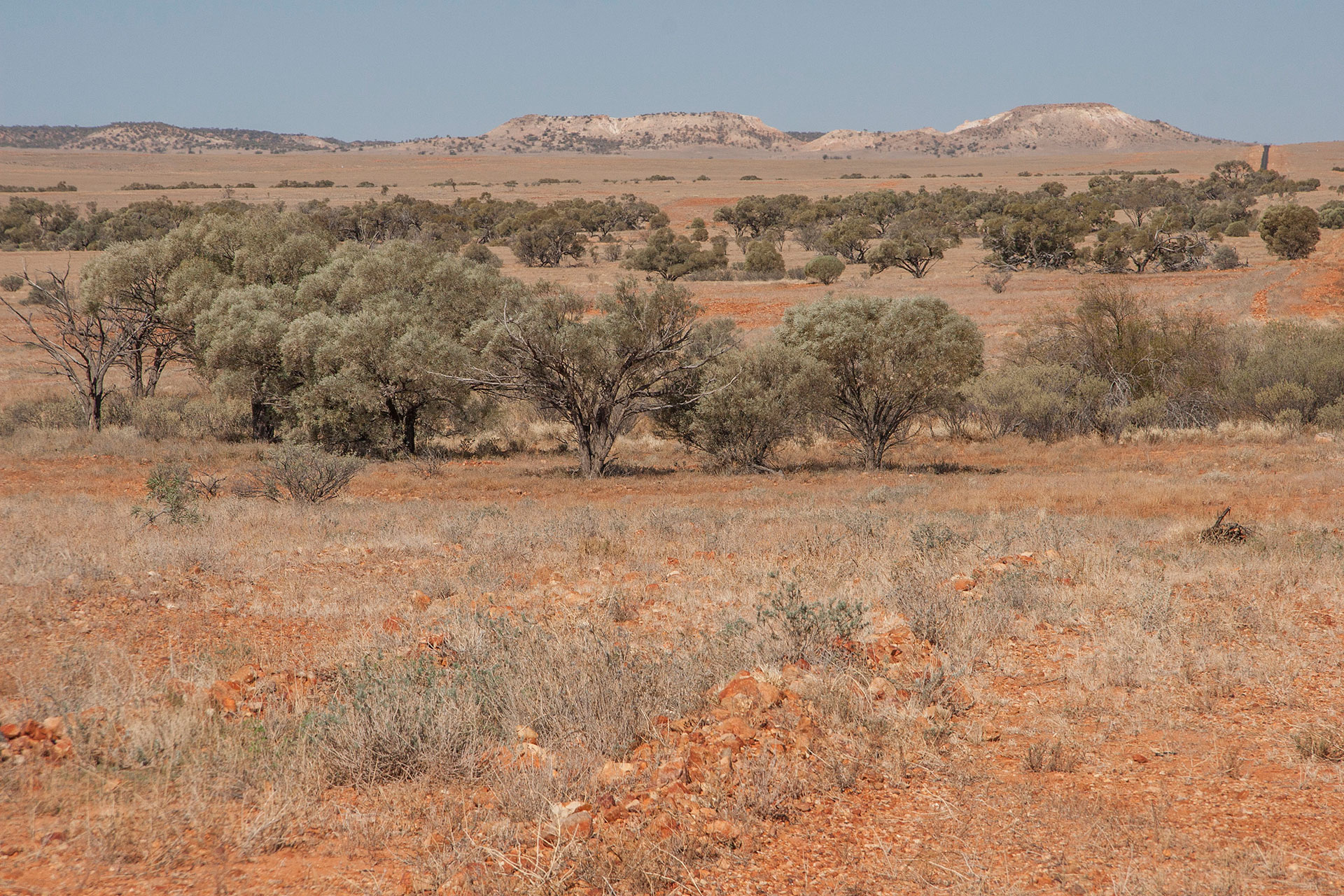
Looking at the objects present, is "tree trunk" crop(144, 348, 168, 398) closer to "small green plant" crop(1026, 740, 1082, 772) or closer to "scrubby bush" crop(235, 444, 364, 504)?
"scrubby bush" crop(235, 444, 364, 504)

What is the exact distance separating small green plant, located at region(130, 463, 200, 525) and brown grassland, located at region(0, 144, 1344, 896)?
0.30 metres

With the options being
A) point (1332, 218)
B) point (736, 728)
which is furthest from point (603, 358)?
point (1332, 218)

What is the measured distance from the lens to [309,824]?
3752 millimetres

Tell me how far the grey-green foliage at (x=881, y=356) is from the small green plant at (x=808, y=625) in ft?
41.7

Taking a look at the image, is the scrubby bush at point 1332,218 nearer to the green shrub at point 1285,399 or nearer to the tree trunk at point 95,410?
the green shrub at point 1285,399

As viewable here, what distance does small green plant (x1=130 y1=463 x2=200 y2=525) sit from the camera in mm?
10914

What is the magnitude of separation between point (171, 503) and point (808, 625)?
357 inches

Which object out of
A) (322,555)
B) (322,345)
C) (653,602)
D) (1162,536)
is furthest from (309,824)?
(322,345)

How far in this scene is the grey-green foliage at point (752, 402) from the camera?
1881cm

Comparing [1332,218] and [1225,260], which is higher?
[1332,218]

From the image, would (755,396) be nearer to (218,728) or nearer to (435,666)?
(435,666)

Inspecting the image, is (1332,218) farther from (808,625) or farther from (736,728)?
(736,728)

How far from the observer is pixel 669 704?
4910 millimetres

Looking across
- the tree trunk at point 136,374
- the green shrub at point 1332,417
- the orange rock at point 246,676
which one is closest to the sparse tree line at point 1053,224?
the green shrub at point 1332,417
